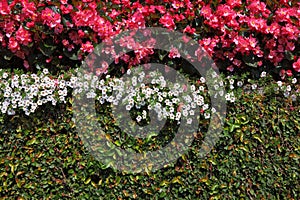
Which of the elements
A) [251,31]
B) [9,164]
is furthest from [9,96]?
[251,31]

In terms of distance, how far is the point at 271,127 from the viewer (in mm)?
3090

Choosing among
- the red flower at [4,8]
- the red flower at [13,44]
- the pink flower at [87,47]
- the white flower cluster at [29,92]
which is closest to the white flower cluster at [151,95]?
the white flower cluster at [29,92]

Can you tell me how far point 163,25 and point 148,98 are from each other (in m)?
0.63

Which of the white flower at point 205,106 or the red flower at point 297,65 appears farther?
the red flower at point 297,65

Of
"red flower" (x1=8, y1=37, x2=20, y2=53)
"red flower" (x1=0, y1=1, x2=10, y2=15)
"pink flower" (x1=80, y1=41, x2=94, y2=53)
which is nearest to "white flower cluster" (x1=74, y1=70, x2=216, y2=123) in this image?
"pink flower" (x1=80, y1=41, x2=94, y2=53)

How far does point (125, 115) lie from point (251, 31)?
3.96 feet

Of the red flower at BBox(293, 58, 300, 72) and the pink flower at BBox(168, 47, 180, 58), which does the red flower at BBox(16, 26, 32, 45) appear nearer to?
the pink flower at BBox(168, 47, 180, 58)

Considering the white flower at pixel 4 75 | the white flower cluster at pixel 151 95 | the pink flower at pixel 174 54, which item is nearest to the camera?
the white flower cluster at pixel 151 95

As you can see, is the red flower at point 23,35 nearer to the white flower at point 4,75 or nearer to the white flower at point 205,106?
the white flower at point 4,75

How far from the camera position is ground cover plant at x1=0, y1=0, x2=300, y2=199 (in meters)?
2.96

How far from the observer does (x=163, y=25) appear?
319cm

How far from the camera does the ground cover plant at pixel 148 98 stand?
2.96m

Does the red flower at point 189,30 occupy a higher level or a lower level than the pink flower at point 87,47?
higher

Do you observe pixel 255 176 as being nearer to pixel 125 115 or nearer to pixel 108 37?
pixel 125 115
